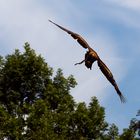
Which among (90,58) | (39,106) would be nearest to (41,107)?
(39,106)

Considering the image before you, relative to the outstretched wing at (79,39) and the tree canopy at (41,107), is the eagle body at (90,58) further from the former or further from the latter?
the tree canopy at (41,107)

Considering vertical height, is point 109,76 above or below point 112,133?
below

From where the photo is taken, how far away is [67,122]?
143ft

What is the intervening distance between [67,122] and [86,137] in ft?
6.19

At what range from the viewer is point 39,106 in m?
43.0

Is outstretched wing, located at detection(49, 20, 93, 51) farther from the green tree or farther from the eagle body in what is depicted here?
the green tree

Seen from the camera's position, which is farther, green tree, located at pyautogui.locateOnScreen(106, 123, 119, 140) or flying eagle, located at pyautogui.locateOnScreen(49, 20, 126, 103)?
green tree, located at pyautogui.locateOnScreen(106, 123, 119, 140)

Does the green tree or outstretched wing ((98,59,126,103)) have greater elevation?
the green tree

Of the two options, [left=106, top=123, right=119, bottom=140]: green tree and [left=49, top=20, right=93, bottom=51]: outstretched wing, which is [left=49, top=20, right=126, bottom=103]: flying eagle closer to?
[left=49, top=20, right=93, bottom=51]: outstretched wing

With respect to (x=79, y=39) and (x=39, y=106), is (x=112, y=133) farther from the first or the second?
(x=79, y=39)

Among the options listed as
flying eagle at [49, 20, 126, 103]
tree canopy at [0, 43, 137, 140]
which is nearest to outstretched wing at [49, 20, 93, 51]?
flying eagle at [49, 20, 126, 103]

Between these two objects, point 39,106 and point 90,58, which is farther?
point 39,106

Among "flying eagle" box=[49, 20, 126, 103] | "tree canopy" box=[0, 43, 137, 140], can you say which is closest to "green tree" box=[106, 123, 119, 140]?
"tree canopy" box=[0, 43, 137, 140]

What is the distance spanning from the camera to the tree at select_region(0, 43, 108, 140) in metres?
42.2
